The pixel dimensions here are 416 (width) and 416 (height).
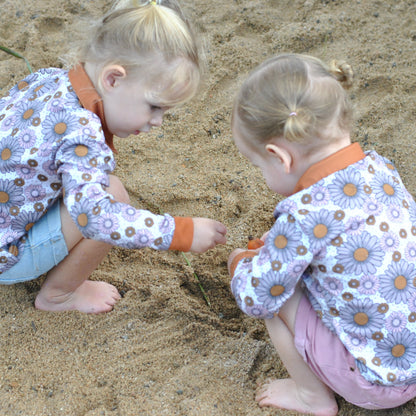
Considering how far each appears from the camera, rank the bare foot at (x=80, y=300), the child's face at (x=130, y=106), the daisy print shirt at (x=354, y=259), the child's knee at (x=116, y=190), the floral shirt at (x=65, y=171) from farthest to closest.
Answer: the bare foot at (x=80, y=300) → the child's knee at (x=116, y=190) → the child's face at (x=130, y=106) → the floral shirt at (x=65, y=171) → the daisy print shirt at (x=354, y=259)

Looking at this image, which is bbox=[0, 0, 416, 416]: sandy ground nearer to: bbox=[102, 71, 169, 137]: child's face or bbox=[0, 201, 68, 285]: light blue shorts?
bbox=[0, 201, 68, 285]: light blue shorts

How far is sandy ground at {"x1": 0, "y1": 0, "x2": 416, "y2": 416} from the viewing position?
1.67 metres

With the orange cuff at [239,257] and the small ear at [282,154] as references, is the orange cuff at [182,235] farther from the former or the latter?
the small ear at [282,154]

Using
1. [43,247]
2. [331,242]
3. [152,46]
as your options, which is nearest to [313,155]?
[331,242]

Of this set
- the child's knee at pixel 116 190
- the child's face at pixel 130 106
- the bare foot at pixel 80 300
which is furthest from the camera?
the bare foot at pixel 80 300

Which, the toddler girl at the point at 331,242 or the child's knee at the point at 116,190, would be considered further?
the child's knee at the point at 116,190

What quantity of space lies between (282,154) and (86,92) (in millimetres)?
606

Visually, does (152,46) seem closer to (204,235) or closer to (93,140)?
(93,140)

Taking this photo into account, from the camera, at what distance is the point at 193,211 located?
2.25 metres

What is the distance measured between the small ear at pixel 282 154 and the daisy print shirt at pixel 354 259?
0.17ft

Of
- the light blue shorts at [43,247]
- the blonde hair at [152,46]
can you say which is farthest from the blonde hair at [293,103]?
the light blue shorts at [43,247]

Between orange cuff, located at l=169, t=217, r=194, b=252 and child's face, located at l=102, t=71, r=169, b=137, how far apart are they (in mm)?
335

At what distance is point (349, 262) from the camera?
1.38 meters

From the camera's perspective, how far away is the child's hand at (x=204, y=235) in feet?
5.21
